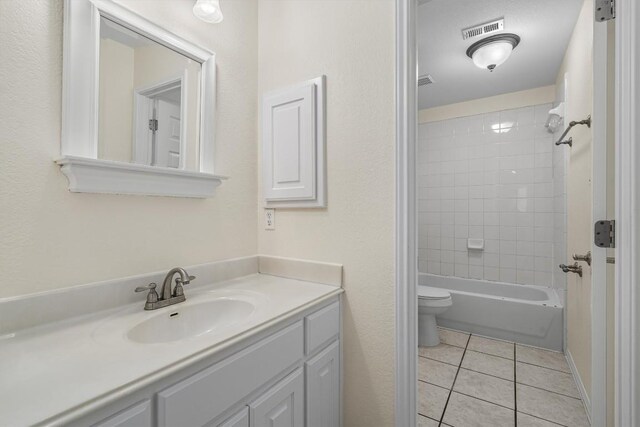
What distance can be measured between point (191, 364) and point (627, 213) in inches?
53.3

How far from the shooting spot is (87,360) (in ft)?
2.28

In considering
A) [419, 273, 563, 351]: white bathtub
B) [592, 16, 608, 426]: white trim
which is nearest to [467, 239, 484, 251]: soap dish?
[419, 273, 563, 351]: white bathtub

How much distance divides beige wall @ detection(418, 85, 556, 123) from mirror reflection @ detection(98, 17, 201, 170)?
3.06 m

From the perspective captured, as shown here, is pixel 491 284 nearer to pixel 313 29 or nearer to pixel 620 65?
pixel 620 65

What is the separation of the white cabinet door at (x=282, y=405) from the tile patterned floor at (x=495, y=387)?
0.94 metres

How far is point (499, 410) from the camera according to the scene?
168 cm

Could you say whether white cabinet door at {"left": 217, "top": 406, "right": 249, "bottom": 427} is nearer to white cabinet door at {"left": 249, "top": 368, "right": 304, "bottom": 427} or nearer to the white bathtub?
white cabinet door at {"left": 249, "top": 368, "right": 304, "bottom": 427}

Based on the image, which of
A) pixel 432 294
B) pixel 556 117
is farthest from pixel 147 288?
pixel 556 117

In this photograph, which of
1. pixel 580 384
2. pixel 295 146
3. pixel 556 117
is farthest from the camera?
pixel 556 117

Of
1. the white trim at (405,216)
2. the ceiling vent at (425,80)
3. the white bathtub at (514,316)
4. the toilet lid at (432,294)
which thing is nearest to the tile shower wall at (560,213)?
the white bathtub at (514,316)

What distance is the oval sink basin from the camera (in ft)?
3.24

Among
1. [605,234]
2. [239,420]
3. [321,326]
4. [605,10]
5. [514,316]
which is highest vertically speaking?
[605,10]

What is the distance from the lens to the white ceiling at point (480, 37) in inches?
72.2

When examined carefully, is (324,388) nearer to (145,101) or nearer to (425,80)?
(145,101)
